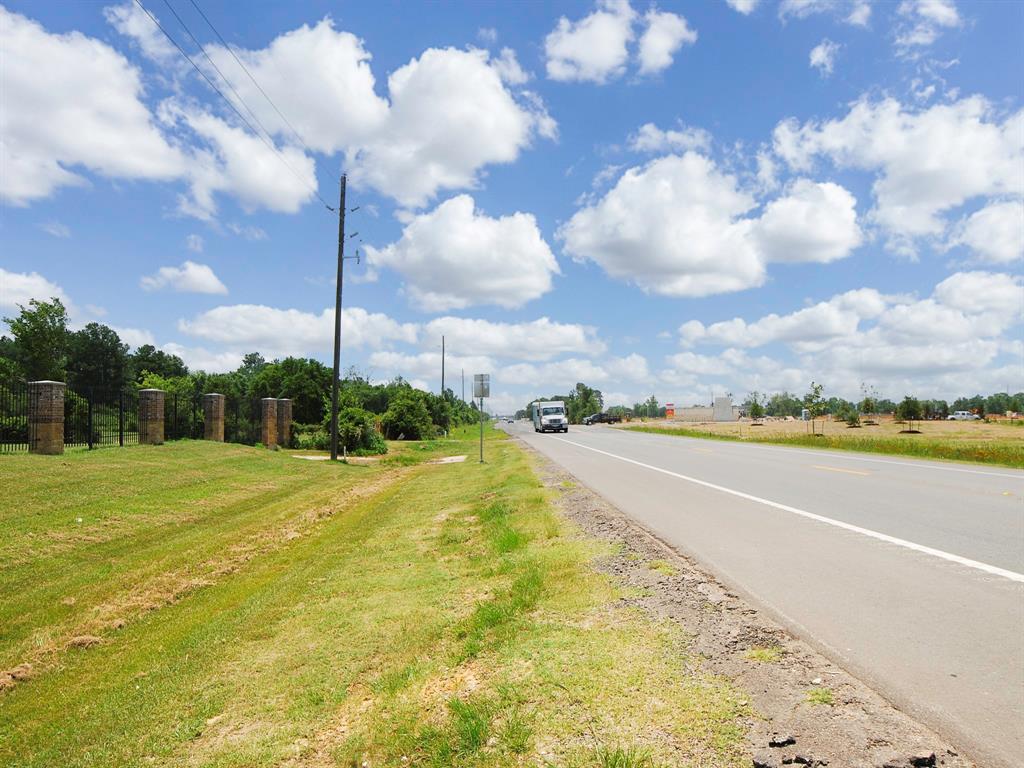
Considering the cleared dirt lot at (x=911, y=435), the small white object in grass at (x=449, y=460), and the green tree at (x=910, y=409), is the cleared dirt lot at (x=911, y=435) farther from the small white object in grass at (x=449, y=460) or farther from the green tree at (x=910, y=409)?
the small white object in grass at (x=449, y=460)

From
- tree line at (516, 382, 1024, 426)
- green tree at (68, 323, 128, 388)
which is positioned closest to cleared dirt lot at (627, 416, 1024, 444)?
tree line at (516, 382, 1024, 426)

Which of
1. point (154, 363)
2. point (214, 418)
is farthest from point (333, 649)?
point (154, 363)

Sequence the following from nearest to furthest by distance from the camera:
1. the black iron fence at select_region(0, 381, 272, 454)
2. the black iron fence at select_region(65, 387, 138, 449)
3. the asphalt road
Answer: the asphalt road < the black iron fence at select_region(0, 381, 272, 454) < the black iron fence at select_region(65, 387, 138, 449)

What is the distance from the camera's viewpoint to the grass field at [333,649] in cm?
375

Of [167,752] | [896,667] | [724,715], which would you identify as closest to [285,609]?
[167,752]

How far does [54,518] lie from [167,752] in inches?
375

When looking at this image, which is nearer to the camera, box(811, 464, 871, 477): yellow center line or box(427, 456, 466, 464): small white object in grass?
box(811, 464, 871, 477): yellow center line

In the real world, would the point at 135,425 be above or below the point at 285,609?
above

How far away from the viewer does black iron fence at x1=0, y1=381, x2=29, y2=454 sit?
1978 centimetres

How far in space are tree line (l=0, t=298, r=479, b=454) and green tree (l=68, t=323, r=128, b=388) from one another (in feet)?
0.39

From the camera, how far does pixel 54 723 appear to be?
5188mm

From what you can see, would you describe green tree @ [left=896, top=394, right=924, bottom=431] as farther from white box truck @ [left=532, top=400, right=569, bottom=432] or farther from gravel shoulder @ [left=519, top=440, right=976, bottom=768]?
gravel shoulder @ [left=519, top=440, right=976, bottom=768]

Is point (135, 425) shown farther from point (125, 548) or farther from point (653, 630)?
point (653, 630)

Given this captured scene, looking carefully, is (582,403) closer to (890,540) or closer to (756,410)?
(756,410)
